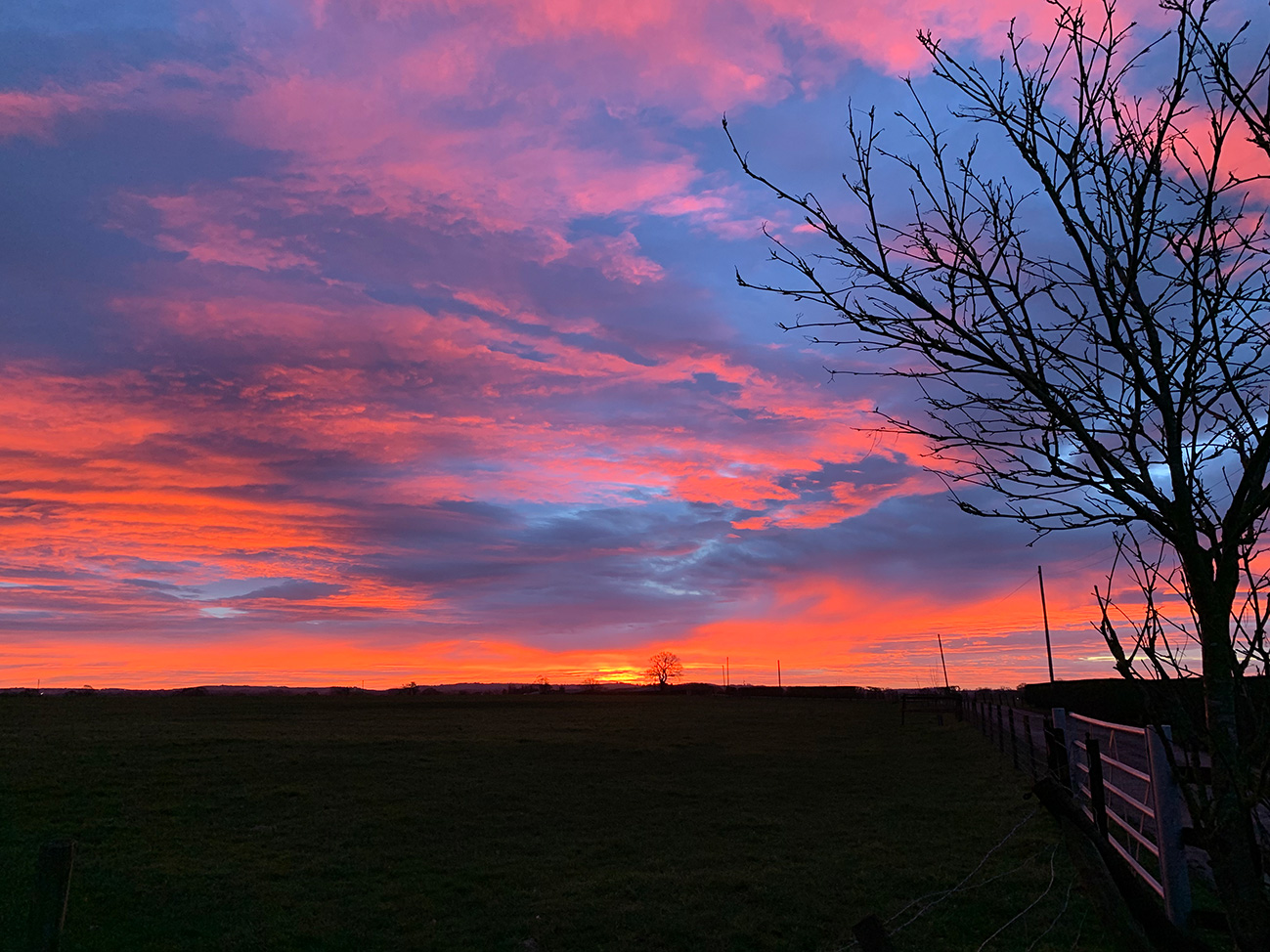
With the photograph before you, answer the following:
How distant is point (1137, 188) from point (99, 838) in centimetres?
1874

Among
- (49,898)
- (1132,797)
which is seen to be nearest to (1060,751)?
(1132,797)

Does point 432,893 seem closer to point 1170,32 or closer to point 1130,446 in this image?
point 1130,446

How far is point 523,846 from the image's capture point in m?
15.2

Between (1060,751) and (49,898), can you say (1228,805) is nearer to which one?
(49,898)

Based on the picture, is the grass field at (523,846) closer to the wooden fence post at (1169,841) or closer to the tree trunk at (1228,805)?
the wooden fence post at (1169,841)

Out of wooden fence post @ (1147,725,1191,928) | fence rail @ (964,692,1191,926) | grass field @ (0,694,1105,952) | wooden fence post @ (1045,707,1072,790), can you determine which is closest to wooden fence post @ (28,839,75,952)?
grass field @ (0,694,1105,952)

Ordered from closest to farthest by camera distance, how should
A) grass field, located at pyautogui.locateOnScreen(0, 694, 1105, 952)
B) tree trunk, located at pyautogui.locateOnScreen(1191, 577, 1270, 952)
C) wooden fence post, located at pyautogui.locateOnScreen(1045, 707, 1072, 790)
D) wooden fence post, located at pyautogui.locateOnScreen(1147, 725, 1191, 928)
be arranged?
tree trunk, located at pyautogui.locateOnScreen(1191, 577, 1270, 952) → wooden fence post, located at pyautogui.locateOnScreen(1147, 725, 1191, 928) → wooden fence post, located at pyautogui.locateOnScreen(1045, 707, 1072, 790) → grass field, located at pyautogui.locateOnScreen(0, 694, 1105, 952)

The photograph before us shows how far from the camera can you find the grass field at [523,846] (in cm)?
1006

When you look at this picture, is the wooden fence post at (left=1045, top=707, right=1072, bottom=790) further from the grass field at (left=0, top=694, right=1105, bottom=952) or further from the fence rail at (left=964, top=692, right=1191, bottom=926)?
the grass field at (left=0, top=694, right=1105, bottom=952)

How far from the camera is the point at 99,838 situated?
589 inches

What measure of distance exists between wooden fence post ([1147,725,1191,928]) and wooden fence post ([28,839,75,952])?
8.56m

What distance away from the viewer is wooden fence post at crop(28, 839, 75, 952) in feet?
18.9

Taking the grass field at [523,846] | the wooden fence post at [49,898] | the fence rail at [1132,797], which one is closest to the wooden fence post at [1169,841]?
the fence rail at [1132,797]

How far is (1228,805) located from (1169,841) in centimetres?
555
